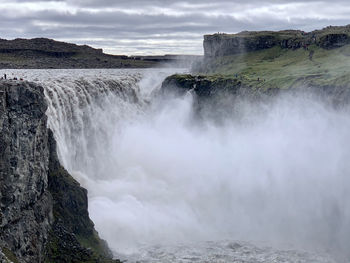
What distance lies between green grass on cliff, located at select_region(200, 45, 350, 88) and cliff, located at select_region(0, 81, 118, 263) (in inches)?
1952

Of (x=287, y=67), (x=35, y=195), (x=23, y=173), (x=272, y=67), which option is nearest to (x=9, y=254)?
(x=23, y=173)

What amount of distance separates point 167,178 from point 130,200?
45.5 feet

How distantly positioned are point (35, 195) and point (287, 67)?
330 ft

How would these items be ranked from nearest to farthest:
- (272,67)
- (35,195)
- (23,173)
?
(23,173) < (35,195) < (272,67)

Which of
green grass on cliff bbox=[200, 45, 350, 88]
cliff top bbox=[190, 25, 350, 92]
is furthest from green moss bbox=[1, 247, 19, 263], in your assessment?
green grass on cliff bbox=[200, 45, 350, 88]

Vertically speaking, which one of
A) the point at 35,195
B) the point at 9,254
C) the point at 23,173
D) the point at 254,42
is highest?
the point at 254,42

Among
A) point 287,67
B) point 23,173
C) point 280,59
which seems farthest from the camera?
point 280,59

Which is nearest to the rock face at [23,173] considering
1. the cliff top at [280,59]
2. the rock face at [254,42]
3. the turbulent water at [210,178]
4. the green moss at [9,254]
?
the green moss at [9,254]

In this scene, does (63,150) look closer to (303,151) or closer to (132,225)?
(132,225)

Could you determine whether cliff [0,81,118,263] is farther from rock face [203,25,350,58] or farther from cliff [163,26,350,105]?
rock face [203,25,350,58]

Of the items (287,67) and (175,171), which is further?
(287,67)

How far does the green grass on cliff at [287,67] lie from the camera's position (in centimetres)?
9926

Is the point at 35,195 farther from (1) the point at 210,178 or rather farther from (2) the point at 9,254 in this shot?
(1) the point at 210,178

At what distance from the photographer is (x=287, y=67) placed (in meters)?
136
